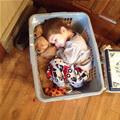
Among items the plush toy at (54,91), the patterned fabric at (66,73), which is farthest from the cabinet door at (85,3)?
the plush toy at (54,91)

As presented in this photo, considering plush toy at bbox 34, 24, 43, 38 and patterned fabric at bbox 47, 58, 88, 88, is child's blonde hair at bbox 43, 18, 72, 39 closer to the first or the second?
plush toy at bbox 34, 24, 43, 38

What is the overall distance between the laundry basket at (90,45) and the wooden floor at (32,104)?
0.14m

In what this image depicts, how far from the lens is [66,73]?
1.19 m

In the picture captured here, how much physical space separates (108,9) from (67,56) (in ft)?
0.97

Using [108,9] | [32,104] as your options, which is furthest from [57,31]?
[32,104]

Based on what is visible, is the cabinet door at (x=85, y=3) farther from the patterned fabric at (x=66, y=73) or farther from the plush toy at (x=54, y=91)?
the plush toy at (x=54, y=91)

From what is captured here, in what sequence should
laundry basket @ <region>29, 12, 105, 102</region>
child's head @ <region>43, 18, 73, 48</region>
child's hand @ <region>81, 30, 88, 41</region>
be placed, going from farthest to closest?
child's hand @ <region>81, 30, 88, 41</region>
child's head @ <region>43, 18, 73, 48</region>
laundry basket @ <region>29, 12, 105, 102</region>

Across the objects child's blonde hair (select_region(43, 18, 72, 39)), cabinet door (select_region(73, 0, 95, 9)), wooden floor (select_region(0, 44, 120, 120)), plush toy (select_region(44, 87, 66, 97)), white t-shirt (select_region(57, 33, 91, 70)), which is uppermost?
cabinet door (select_region(73, 0, 95, 9))

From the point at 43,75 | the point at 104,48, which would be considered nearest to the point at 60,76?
the point at 43,75

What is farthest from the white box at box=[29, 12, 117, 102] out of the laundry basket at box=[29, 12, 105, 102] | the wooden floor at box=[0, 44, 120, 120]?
the wooden floor at box=[0, 44, 120, 120]

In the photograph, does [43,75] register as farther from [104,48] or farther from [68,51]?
[104,48]

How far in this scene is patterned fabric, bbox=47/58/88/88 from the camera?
118cm

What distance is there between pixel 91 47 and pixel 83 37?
0.12 m

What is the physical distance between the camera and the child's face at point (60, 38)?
3.84 ft
